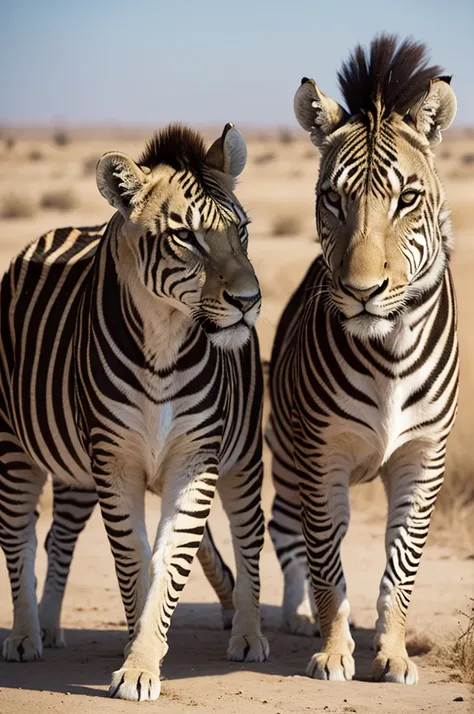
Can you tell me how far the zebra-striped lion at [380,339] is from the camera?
19.4 feet

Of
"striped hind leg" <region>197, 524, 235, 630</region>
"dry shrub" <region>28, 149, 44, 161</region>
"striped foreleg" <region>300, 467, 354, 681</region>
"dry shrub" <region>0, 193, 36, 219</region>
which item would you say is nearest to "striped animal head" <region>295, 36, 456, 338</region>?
"striped foreleg" <region>300, 467, 354, 681</region>

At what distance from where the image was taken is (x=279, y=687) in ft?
20.5

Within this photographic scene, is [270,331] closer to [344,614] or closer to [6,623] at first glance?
[6,623]

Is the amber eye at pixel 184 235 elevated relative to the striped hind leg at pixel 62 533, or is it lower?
elevated

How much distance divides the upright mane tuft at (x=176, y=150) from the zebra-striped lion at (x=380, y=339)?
0.57 meters

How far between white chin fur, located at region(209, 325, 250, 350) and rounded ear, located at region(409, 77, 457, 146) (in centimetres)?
139

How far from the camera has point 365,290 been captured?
223 inches

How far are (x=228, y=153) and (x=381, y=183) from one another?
861 millimetres

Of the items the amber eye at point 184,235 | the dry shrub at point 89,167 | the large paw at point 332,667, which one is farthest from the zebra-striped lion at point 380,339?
the dry shrub at point 89,167

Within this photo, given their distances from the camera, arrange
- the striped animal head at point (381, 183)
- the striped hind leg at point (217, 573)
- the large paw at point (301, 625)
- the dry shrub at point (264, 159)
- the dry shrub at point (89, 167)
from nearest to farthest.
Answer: the striped animal head at point (381, 183), the striped hind leg at point (217, 573), the large paw at point (301, 625), the dry shrub at point (89, 167), the dry shrub at point (264, 159)

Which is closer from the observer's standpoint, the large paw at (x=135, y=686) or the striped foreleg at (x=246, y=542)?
the large paw at (x=135, y=686)

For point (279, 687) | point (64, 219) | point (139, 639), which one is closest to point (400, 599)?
point (279, 687)

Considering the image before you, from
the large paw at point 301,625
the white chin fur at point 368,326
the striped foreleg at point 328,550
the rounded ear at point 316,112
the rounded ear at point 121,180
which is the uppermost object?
the rounded ear at point 316,112

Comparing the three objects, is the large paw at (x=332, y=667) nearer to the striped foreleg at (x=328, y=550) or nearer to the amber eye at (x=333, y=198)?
the striped foreleg at (x=328, y=550)
